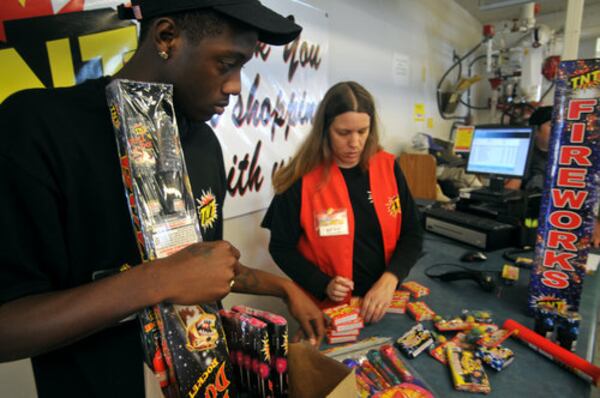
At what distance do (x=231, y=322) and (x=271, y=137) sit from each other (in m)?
1.57

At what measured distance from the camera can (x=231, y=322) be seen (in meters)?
0.55

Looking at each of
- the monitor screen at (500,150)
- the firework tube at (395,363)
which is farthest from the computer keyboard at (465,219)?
the firework tube at (395,363)

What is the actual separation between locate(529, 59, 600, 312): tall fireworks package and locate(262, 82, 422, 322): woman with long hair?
0.45 meters

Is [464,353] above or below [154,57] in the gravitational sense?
below

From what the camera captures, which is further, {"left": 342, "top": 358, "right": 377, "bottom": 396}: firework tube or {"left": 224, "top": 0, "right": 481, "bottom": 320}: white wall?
{"left": 224, "top": 0, "right": 481, "bottom": 320}: white wall

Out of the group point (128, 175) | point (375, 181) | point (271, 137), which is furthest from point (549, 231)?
point (271, 137)

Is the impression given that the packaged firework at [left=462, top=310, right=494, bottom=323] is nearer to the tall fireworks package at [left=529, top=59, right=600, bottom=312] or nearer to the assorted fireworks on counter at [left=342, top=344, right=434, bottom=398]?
the tall fireworks package at [left=529, top=59, right=600, bottom=312]

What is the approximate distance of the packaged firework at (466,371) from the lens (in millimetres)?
808

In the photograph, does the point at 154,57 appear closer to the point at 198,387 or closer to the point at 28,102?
the point at 28,102

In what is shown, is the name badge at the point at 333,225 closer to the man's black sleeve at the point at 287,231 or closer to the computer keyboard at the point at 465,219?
the man's black sleeve at the point at 287,231

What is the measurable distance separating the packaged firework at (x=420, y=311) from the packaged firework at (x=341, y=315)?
21cm

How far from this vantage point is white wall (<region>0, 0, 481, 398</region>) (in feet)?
6.62

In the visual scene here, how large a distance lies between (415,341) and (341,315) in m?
0.21

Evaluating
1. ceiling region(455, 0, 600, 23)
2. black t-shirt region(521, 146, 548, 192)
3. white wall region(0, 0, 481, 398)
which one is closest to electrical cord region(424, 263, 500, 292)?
white wall region(0, 0, 481, 398)
